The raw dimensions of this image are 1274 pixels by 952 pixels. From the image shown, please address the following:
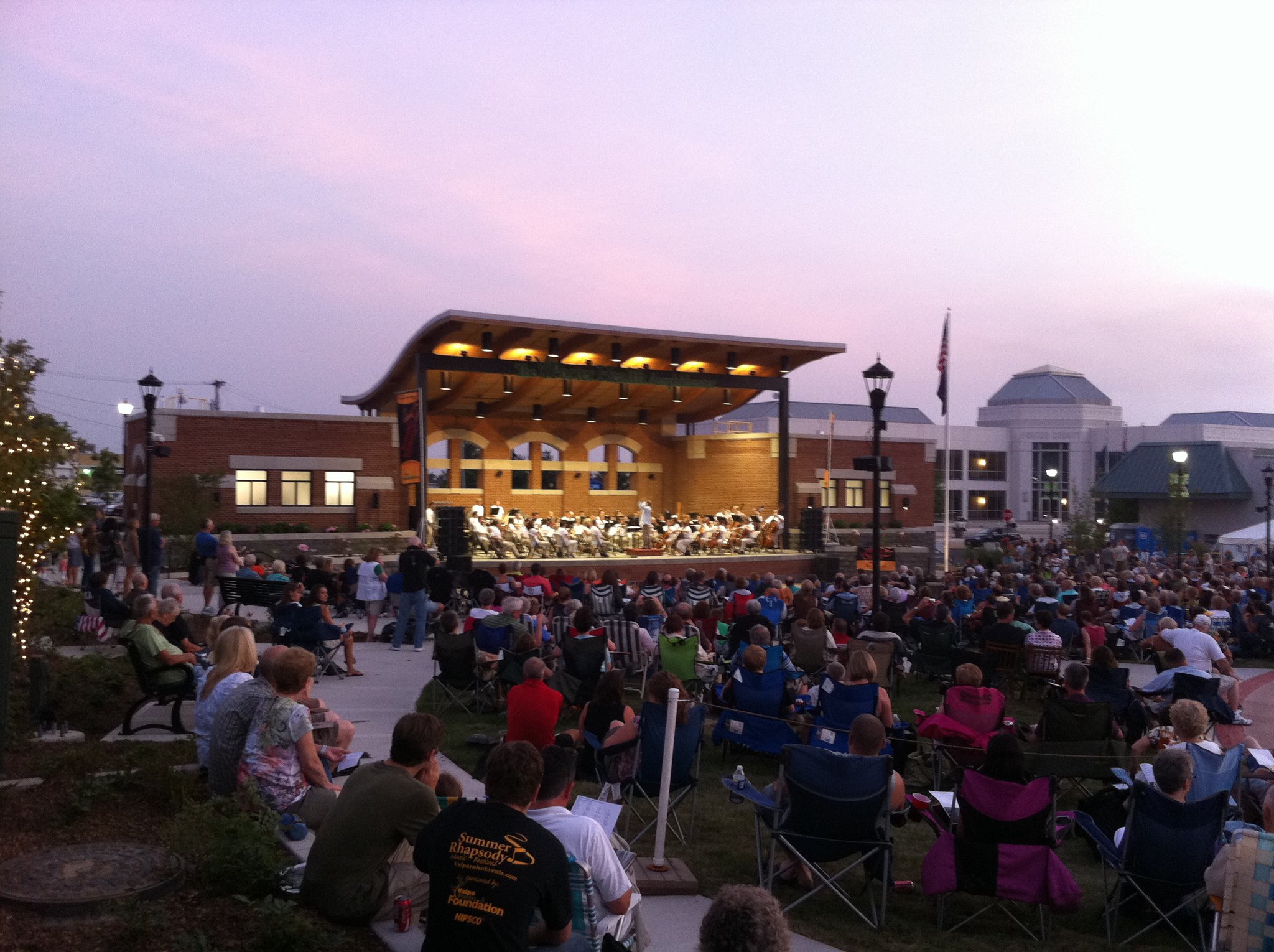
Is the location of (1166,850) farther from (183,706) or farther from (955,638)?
(183,706)

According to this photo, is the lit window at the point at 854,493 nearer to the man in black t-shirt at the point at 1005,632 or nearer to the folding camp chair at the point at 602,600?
the folding camp chair at the point at 602,600

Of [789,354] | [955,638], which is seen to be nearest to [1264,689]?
[955,638]

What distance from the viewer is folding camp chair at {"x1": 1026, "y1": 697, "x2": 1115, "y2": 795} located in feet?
24.7

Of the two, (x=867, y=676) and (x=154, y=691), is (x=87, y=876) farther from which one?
(x=867, y=676)

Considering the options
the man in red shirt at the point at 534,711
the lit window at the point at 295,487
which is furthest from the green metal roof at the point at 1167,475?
the man in red shirt at the point at 534,711

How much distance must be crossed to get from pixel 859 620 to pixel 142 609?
9.73 metres

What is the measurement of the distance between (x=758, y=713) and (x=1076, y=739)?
244 cm

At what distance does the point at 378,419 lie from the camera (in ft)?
97.7

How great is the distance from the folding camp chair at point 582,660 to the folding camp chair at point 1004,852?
5104 millimetres

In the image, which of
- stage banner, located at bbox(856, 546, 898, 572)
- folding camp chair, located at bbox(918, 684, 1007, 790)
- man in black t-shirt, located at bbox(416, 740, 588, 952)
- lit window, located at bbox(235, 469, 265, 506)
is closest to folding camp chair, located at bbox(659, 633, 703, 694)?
folding camp chair, located at bbox(918, 684, 1007, 790)

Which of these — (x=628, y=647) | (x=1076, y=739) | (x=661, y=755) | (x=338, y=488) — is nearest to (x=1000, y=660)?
(x=1076, y=739)

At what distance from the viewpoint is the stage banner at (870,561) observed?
18078 mm

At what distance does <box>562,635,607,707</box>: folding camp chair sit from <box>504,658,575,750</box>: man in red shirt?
2967mm

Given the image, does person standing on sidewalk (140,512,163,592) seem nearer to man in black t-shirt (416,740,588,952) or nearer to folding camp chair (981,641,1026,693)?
folding camp chair (981,641,1026,693)
